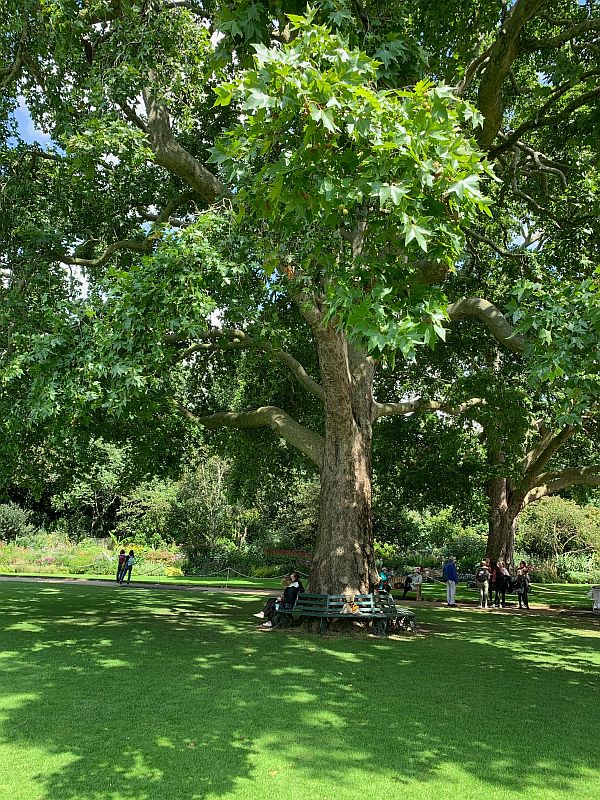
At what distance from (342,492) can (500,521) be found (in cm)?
1243

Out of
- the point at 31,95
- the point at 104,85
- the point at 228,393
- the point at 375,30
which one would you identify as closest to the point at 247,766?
the point at 375,30

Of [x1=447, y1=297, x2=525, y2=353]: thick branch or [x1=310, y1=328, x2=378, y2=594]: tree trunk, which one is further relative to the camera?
[x1=310, y1=328, x2=378, y2=594]: tree trunk

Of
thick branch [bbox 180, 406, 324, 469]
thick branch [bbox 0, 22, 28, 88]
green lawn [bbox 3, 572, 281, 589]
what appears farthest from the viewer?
green lawn [bbox 3, 572, 281, 589]

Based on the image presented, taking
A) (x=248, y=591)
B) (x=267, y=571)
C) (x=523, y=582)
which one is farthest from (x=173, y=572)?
(x=523, y=582)

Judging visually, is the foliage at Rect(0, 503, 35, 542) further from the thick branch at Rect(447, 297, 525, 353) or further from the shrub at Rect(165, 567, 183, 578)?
the thick branch at Rect(447, 297, 525, 353)

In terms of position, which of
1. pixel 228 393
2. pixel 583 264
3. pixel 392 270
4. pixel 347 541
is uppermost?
pixel 583 264

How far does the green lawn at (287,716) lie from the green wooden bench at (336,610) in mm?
549

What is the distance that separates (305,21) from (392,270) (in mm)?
1823

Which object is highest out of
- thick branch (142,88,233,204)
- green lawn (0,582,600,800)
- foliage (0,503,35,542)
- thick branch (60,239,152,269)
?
thick branch (142,88,233,204)

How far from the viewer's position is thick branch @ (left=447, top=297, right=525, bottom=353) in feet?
34.6

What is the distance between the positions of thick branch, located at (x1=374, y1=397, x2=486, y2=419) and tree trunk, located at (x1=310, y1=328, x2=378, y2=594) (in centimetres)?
141

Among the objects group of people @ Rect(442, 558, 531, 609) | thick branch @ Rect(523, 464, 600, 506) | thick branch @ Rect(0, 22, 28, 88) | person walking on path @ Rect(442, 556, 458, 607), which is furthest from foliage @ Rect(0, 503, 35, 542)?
thick branch @ Rect(0, 22, 28, 88)

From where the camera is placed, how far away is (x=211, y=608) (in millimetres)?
16531

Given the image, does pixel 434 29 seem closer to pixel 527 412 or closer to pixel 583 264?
pixel 583 264
